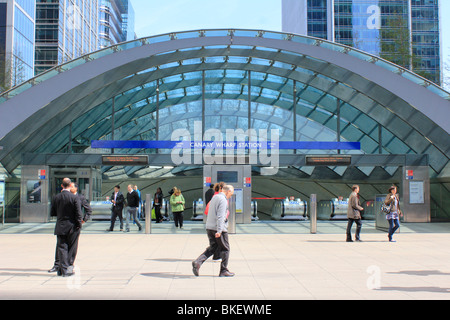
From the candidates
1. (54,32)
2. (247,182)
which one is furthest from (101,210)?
(54,32)

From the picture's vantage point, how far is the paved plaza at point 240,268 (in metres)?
7.01

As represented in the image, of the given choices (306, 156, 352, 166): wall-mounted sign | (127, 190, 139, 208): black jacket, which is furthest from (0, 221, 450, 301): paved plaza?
(306, 156, 352, 166): wall-mounted sign

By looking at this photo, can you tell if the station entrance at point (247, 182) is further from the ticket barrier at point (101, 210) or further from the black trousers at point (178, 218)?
the black trousers at point (178, 218)

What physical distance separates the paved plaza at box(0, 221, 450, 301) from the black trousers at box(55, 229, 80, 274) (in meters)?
0.27

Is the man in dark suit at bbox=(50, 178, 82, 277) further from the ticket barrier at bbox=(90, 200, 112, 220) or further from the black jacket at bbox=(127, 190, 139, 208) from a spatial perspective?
the ticket barrier at bbox=(90, 200, 112, 220)

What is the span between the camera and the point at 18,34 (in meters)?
52.4

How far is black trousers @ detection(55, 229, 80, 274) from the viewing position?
27.9ft

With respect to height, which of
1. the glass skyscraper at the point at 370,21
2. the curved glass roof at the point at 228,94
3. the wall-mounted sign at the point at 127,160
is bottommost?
the wall-mounted sign at the point at 127,160

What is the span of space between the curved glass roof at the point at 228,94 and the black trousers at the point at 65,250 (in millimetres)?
10714

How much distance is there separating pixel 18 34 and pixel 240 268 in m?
49.4

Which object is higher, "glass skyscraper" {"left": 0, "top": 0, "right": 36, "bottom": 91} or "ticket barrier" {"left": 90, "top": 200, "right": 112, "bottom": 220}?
"glass skyscraper" {"left": 0, "top": 0, "right": 36, "bottom": 91}

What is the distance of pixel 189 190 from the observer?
32406mm

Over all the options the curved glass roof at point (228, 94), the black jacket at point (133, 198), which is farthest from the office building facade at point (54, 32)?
the black jacket at point (133, 198)

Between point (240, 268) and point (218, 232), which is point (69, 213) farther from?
point (240, 268)
